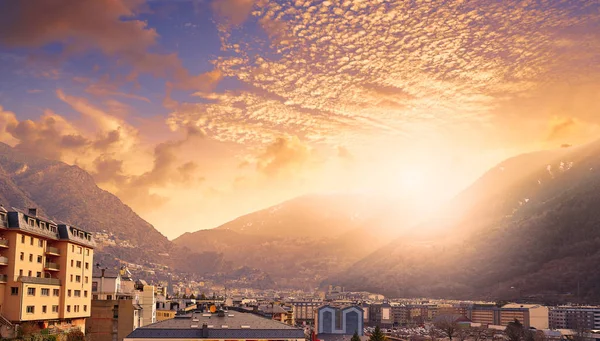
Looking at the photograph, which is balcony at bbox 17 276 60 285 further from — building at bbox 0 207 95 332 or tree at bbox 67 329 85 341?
tree at bbox 67 329 85 341

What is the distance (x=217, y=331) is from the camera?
60156 millimetres

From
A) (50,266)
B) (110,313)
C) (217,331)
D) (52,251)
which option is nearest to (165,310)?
(110,313)

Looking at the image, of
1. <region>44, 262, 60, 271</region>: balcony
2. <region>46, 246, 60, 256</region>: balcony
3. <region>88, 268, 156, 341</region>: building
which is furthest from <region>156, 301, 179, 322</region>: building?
<region>44, 262, 60, 271</region>: balcony

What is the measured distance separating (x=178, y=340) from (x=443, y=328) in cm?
15252

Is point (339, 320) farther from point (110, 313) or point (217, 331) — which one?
point (217, 331)

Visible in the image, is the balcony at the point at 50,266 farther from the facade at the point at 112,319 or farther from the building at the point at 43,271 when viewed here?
the facade at the point at 112,319

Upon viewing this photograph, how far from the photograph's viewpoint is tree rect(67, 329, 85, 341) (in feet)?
233

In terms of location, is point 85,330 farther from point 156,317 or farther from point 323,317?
point 323,317

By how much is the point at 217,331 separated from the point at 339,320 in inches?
4677

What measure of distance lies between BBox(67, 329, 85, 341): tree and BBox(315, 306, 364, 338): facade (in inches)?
4191

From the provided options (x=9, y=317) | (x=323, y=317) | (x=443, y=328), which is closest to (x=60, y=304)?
(x=9, y=317)

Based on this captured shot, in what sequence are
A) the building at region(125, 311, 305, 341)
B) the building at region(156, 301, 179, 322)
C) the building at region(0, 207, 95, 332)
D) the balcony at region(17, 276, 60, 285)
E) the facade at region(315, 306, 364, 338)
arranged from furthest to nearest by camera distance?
the facade at region(315, 306, 364, 338) → the building at region(156, 301, 179, 322) → the balcony at region(17, 276, 60, 285) → the building at region(0, 207, 95, 332) → the building at region(125, 311, 305, 341)

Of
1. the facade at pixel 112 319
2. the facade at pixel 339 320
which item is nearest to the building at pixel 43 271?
the facade at pixel 112 319

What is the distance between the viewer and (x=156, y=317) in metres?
117
